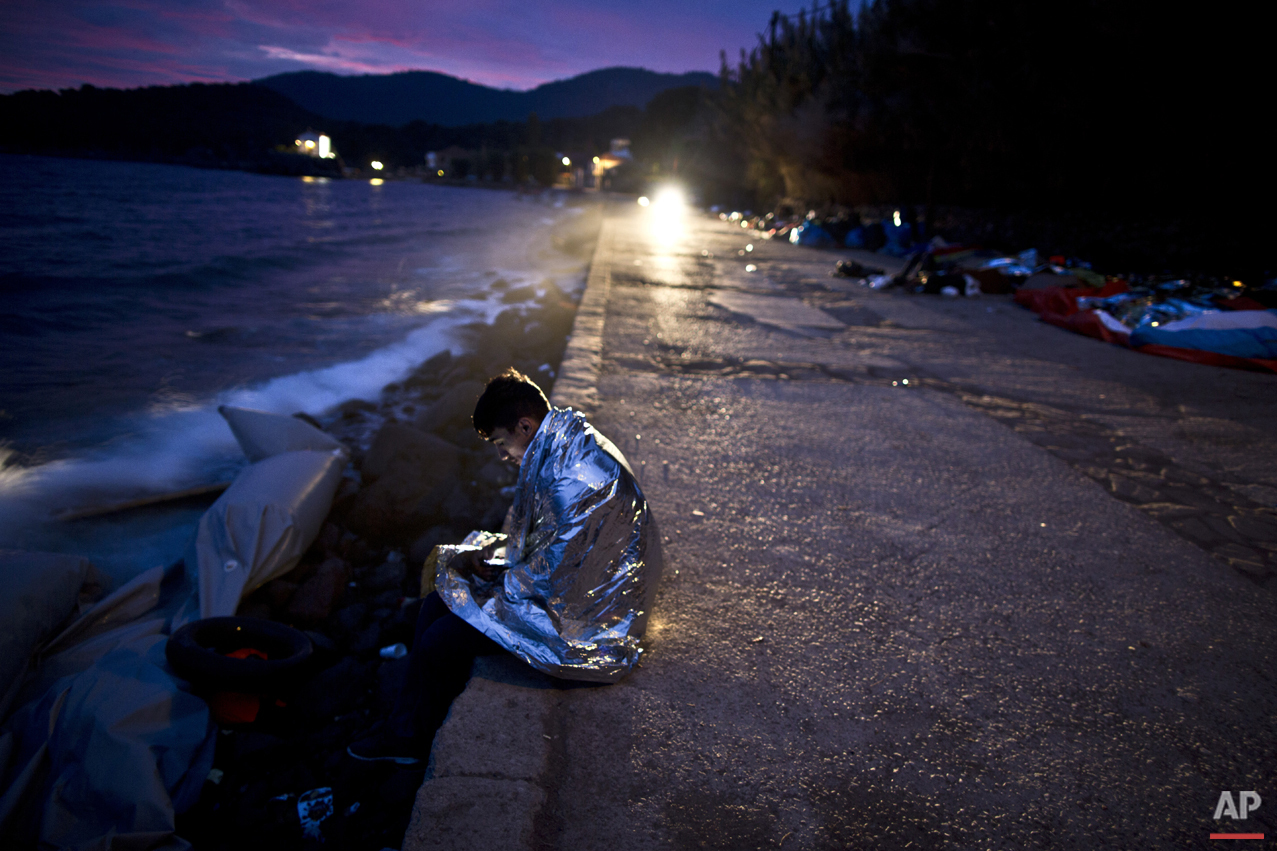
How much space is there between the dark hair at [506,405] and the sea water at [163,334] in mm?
2891

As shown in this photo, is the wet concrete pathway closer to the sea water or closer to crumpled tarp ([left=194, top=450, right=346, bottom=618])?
crumpled tarp ([left=194, top=450, right=346, bottom=618])

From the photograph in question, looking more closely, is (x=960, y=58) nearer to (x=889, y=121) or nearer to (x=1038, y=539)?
(x=889, y=121)

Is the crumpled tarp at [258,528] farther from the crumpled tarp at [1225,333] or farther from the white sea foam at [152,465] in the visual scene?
the crumpled tarp at [1225,333]

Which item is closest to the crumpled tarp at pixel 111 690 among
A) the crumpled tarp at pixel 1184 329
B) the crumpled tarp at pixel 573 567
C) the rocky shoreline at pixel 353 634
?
the rocky shoreline at pixel 353 634

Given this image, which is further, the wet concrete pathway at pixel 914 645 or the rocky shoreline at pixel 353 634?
the rocky shoreline at pixel 353 634

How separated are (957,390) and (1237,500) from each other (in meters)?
1.86

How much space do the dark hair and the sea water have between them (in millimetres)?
2891

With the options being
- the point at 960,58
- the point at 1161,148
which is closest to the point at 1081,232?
A: the point at 1161,148

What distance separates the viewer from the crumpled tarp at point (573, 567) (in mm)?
1772

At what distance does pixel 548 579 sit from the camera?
1.79 meters

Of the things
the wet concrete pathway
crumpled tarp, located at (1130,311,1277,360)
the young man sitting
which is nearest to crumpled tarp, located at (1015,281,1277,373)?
crumpled tarp, located at (1130,311,1277,360)

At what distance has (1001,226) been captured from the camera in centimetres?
1236

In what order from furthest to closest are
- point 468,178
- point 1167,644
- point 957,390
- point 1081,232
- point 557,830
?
point 468,178 → point 1081,232 → point 957,390 → point 1167,644 → point 557,830

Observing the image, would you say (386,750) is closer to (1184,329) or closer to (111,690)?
(111,690)
